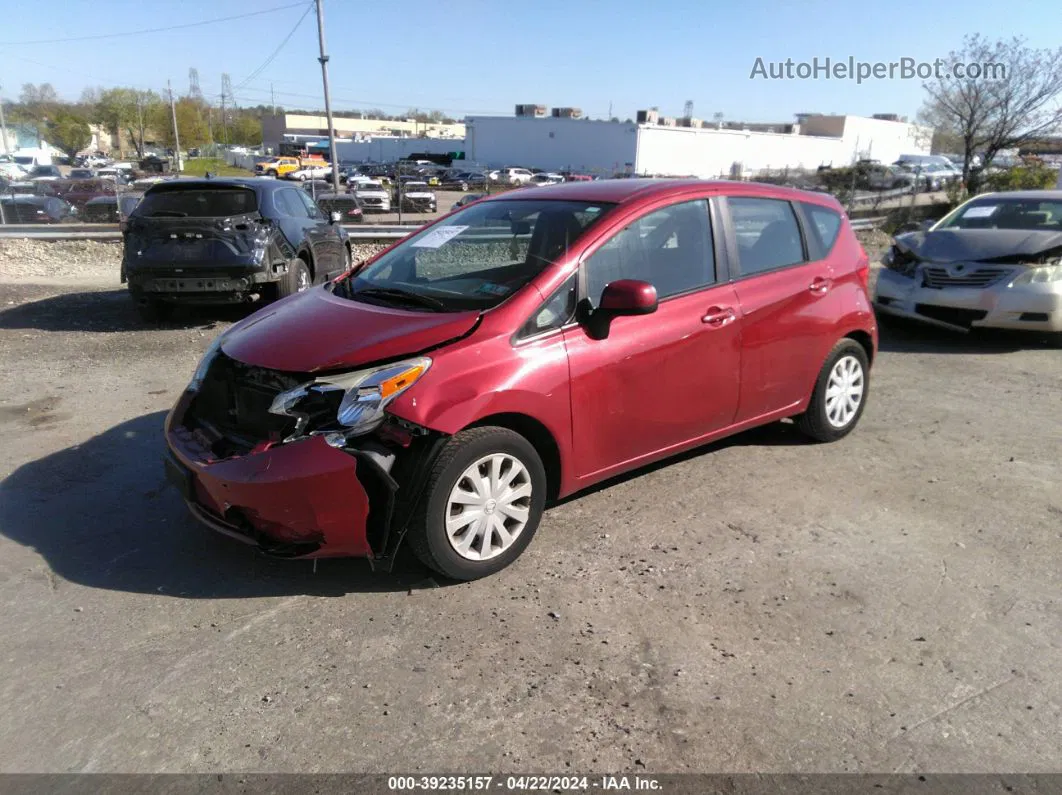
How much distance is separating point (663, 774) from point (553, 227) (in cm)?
268

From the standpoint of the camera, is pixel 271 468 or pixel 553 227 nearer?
pixel 271 468

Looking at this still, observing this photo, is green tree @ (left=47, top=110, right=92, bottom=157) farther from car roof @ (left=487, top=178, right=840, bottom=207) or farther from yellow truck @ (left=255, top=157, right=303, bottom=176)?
car roof @ (left=487, top=178, right=840, bottom=207)

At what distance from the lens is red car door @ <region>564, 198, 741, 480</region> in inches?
150

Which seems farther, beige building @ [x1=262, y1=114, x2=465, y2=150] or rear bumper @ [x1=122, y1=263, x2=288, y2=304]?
beige building @ [x1=262, y1=114, x2=465, y2=150]

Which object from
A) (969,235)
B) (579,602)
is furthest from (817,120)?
(579,602)

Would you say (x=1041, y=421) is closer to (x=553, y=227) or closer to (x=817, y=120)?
(x=553, y=227)

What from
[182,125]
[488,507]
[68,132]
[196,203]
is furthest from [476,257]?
[182,125]

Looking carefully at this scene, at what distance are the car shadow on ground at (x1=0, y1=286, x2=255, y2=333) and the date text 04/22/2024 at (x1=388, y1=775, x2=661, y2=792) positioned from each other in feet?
24.3

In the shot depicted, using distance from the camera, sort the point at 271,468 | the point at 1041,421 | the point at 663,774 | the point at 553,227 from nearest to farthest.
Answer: the point at 663,774 < the point at 271,468 < the point at 553,227 < the point at 1041,421

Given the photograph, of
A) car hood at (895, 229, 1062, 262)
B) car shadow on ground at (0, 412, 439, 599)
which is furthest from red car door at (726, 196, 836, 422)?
car hood at (895, 229, 1062, 262)

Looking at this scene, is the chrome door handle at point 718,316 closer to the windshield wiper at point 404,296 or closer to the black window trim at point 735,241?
the black window trim at point 735,241

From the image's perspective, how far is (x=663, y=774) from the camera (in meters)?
2.47

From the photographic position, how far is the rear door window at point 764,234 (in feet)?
15.2

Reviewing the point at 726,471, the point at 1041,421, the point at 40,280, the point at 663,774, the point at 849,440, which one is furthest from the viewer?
the point at 40,280
